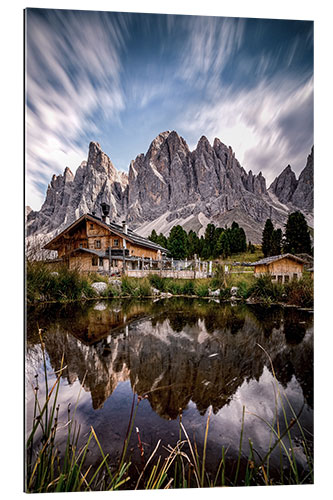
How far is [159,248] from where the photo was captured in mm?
2656

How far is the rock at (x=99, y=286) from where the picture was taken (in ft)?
8.59

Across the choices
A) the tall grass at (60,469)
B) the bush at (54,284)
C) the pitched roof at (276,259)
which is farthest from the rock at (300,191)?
the tall grass at (60,469)

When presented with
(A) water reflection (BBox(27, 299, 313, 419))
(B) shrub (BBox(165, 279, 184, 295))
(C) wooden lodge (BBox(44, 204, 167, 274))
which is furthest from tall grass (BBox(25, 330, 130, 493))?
(B) shrub (BBox(165, 279, 184, 295))

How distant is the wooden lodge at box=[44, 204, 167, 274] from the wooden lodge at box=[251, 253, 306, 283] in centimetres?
97

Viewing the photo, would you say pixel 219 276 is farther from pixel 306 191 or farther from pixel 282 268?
pixel 306 191

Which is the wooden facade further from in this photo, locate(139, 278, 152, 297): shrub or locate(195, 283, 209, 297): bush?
locate(195, 283, 209, 297): bush

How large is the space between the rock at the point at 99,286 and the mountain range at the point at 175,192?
0.66 metres

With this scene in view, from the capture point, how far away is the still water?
1.75 m

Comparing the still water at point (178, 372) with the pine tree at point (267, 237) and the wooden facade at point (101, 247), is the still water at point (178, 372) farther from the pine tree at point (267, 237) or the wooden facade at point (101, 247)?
the pine tree at point (267, 237)

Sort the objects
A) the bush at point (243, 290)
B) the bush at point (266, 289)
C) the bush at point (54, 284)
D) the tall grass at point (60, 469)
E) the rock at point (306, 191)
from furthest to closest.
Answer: the bush at point (243, 290) → the bush at point (266, 289) → the rock at point (306, 191) → the bush at point (54, 284) → the tall grass at point (60, 469)

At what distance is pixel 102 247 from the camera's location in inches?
96.7
